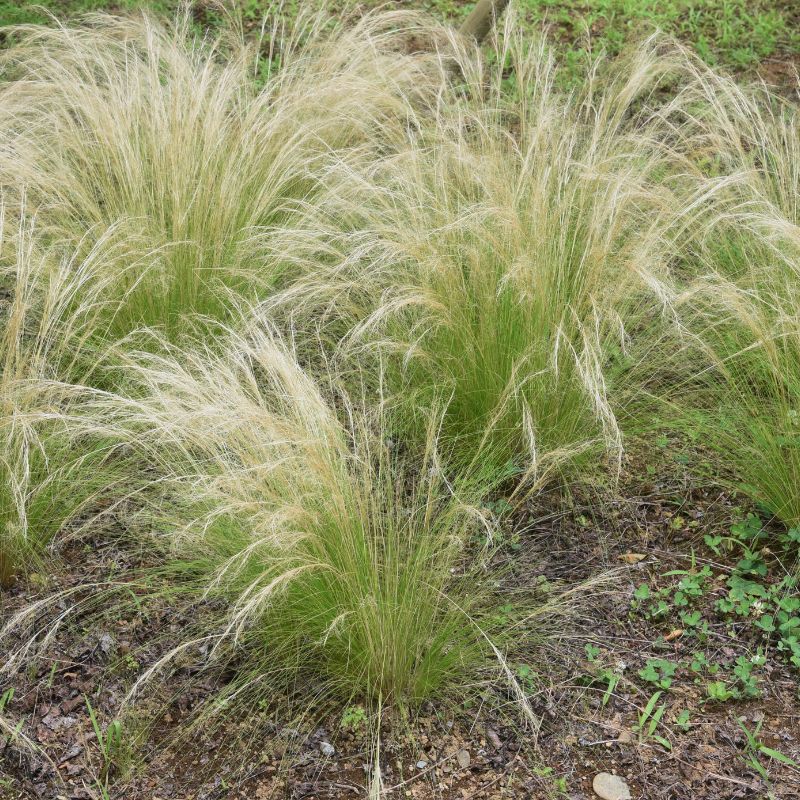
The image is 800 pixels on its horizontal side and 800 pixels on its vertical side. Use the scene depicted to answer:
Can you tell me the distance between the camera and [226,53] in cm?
511

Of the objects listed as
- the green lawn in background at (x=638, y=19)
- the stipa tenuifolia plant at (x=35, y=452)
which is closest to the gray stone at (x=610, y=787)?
the stipa tenuifolia plant at (x=35, y=452)

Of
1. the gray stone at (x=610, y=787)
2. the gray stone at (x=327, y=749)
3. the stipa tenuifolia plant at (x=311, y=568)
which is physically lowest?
the gray stone at (x=610, y=787)

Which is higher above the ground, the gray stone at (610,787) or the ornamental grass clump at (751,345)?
the ornamental grass clump at (751,345)

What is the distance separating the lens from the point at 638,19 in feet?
17.3

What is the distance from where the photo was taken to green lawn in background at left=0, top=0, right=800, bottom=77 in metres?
5.04

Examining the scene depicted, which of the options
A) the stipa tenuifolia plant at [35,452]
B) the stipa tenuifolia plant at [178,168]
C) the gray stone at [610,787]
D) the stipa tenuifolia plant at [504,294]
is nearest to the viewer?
the gray stone at [610,787]

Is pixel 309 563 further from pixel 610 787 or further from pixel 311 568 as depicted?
pixel 610 787

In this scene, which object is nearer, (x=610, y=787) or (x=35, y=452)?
(x=610, y=787)

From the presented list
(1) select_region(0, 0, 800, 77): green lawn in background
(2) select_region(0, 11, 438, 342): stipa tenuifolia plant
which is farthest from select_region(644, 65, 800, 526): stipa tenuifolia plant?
(1) select_region(0, 0, 800, 77): green lawn in background

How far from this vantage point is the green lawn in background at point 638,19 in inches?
199

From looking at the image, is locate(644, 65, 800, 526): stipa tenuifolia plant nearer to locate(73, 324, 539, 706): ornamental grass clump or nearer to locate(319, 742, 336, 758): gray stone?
locate(73, 324, 539, 706): ornamental grass clump

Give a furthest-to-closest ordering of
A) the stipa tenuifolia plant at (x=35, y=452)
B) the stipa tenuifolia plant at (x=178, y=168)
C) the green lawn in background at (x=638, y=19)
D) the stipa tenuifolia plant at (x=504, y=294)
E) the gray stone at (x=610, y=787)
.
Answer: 1. the green lawn in background at (x=638, y=19)
2. the stipa tenuifolia plant at (x=178, y=168)
3. the stipa tenuifolia plant at (x=504, y=294)
4. the stipa tenuifolia plant at (x=35, y=452)
5. the gray stone at (x=610, y=787)

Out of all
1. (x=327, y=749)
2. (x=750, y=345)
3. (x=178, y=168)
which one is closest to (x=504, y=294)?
(x=750, y=345)

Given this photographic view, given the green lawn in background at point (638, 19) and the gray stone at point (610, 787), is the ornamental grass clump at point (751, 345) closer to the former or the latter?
the gray stone at point (610, 787)
